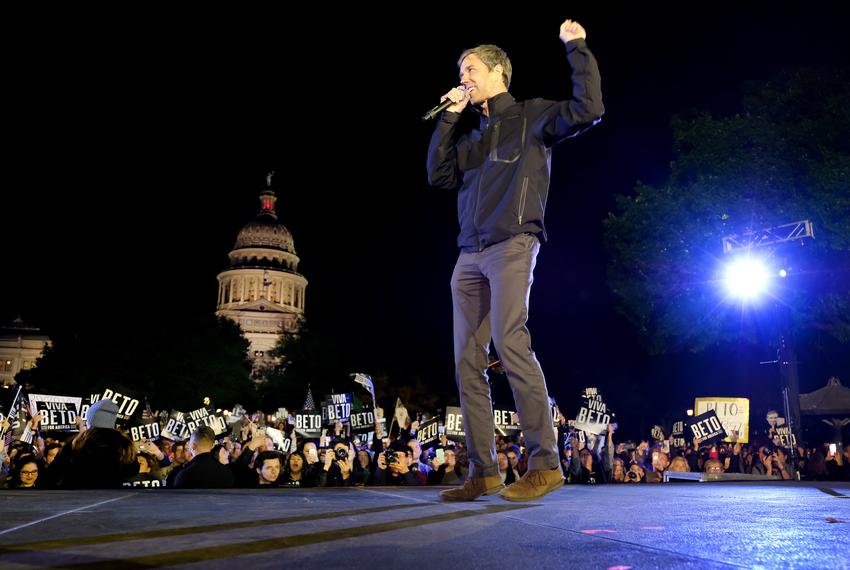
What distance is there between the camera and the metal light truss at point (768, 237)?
576 inches

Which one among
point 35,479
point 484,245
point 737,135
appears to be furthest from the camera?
point 737,135

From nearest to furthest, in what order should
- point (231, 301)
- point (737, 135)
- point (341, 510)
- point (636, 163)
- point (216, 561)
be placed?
point (216, 561) < point (341, 510) < point (737, 135) < point (636, 163) < point (231, 301)

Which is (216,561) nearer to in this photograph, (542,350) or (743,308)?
(743,308)

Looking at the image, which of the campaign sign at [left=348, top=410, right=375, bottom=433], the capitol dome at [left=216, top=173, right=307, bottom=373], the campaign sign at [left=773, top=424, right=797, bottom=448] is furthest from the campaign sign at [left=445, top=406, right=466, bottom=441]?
the capitol dome at [left=216, top=173, right=307, bottom=373]

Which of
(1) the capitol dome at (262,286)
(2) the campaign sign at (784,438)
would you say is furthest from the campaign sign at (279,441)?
(1) the capitol dome at (262,286)

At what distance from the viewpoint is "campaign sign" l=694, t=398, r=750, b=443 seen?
14023 millimetres

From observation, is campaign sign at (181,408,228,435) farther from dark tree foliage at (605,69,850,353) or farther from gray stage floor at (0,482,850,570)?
gray stage floor at (0,482,850,570)

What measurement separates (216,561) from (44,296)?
64.1m

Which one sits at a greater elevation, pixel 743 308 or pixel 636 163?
pixel 636 163

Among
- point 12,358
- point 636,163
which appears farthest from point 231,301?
point 636,163

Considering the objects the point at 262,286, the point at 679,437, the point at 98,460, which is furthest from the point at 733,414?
the point at 262,286

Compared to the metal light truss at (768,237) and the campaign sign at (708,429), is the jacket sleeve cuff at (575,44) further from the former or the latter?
the metal light truss at (768,237)

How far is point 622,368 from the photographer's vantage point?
101 ft

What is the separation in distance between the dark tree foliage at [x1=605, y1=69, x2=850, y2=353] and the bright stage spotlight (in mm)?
261
